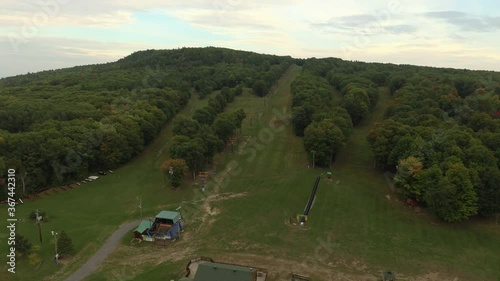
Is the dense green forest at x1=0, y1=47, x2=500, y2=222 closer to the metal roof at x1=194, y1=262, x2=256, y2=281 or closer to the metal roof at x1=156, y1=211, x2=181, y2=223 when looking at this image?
the metal roof at x1=156, y1=211, x2=181, y2=223

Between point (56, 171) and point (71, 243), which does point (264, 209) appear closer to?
point (71, 243)

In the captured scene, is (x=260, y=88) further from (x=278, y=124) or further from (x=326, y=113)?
(x=326, y=113)

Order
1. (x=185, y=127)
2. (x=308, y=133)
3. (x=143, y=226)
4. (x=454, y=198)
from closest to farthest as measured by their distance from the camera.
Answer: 1. (x=143, y=226)
2. (x=454, y=198)
3. (x=308, y=133)
4. (x=185, y=127)

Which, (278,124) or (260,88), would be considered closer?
(278,124)

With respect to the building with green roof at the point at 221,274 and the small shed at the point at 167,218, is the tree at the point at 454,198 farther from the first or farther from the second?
the small shed at the point at 167,218

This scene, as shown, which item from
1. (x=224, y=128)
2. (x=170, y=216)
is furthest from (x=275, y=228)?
(x=224, y=128)

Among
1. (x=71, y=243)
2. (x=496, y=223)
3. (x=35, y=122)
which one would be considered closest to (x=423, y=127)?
(x=496, y=223)

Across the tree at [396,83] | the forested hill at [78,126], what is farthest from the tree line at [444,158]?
the forested hill at [78,126]
